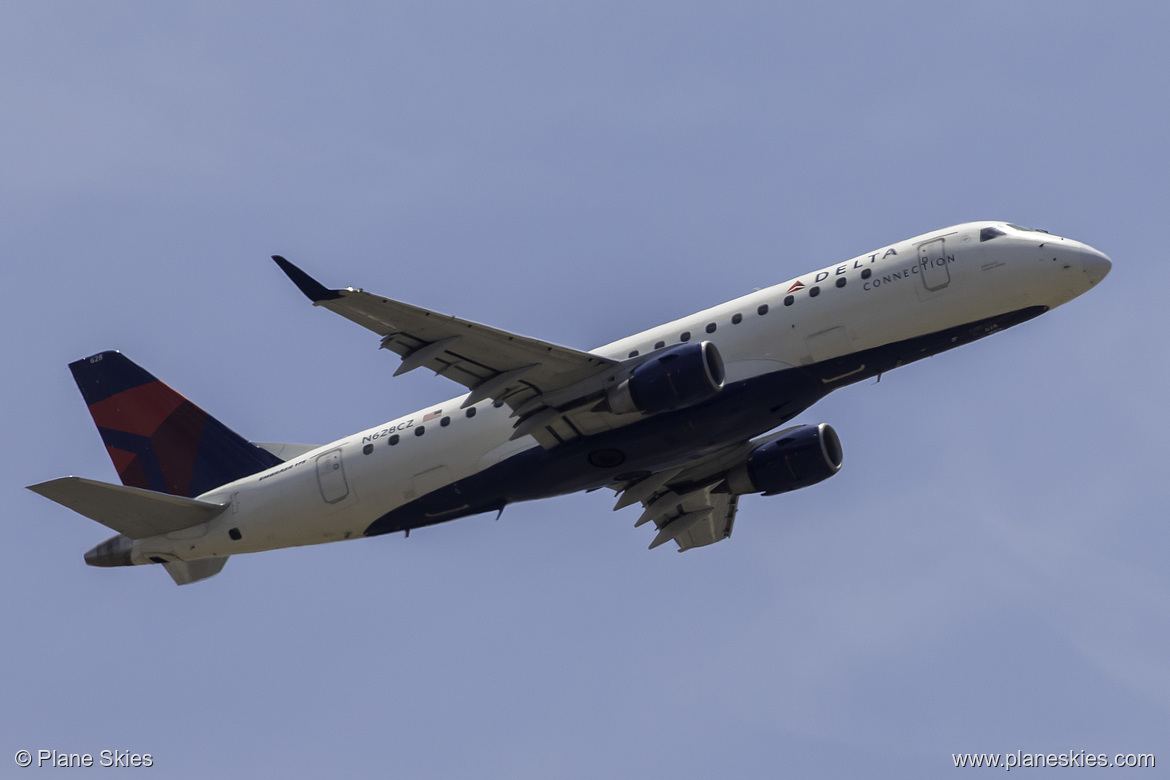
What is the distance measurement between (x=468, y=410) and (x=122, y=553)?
42.0 ft

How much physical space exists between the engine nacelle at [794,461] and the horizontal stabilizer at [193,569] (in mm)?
17905

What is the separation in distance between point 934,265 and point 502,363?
12.4 metres

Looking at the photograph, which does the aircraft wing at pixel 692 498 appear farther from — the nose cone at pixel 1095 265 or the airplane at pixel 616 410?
the nose cone at pixel 1095 265

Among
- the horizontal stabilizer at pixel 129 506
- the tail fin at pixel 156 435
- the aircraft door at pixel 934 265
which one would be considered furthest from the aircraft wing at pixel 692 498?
the horizontal stabilizer at pixel 129 506

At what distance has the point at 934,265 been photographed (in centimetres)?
3866

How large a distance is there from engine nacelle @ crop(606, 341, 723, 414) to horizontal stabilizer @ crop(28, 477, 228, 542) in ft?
50.5

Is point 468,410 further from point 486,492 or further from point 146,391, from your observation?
point 146,391

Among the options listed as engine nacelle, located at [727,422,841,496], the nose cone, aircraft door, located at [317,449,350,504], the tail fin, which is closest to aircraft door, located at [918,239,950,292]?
the nose cone

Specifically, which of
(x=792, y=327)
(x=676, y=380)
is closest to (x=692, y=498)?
(x=792, y=327)

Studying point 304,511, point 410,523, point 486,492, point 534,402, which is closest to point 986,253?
point 534,402

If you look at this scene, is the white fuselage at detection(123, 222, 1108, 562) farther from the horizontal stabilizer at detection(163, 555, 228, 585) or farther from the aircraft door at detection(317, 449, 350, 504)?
the horizontal stabilizer at detection(163, 555, 228, 585)

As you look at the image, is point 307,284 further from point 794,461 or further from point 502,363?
point 794,461

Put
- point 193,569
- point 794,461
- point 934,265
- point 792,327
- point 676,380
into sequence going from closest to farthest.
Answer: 1. point 676,380
2. point 934,265
3. point 792,327
4. point 794,461
5. point 193,569

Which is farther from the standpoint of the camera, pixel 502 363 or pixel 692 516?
pixel 692 516
